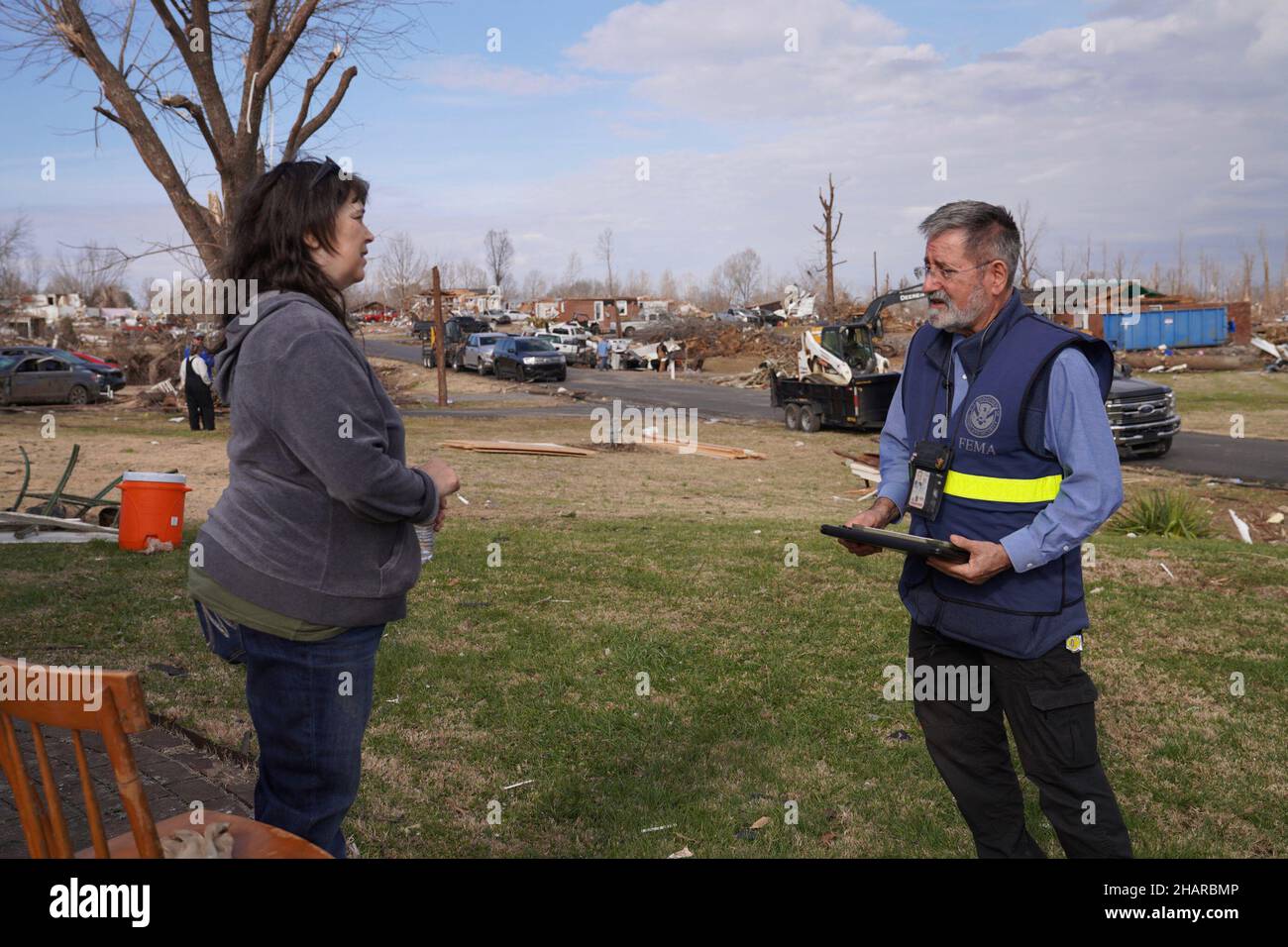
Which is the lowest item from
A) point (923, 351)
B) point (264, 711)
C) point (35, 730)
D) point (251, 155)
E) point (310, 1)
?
point (264, 711)

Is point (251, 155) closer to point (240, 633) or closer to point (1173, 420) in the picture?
point (1173, 420)

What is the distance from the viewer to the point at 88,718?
1.76 m

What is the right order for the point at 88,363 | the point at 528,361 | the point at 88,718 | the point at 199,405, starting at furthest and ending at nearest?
the point at 528,361
the point at 88,363
the point at 199,405
the point at 88,718

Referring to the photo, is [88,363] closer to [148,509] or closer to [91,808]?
[148,509]

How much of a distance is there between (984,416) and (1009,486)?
21 centimetres

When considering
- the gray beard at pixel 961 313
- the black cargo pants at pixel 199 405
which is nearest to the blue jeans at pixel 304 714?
the gray beard at pixel 961 313

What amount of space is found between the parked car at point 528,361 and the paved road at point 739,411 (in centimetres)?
99

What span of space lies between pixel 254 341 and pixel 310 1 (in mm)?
22135

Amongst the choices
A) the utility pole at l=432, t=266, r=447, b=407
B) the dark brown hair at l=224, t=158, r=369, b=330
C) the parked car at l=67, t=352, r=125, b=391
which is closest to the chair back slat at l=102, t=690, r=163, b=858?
the dark brown hair at l=224, t=158, r=369, b=330

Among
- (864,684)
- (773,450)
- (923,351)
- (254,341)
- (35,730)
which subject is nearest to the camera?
(35,730)

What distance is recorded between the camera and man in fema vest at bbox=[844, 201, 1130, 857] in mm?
2887

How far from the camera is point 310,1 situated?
2169cm

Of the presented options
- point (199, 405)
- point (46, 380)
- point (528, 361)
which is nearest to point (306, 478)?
point (199, 405)

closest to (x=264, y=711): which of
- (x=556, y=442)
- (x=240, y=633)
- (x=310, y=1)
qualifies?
(x=240, y=633)
